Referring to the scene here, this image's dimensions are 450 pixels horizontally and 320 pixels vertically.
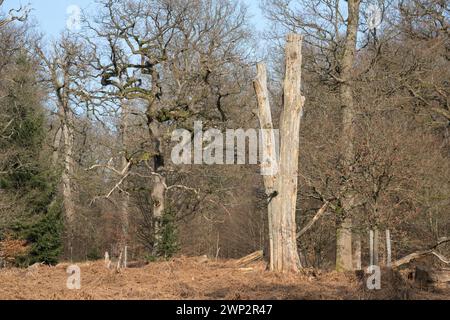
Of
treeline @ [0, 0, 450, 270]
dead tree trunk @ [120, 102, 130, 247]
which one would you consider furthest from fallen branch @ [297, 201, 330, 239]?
dead tree trunk @ [120, 102, 130, 247]

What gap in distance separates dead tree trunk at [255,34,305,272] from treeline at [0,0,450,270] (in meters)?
0.60

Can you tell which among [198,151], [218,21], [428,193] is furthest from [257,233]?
[428,193]

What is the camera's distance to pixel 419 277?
11750mm

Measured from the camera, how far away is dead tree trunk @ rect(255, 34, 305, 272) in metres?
13.3

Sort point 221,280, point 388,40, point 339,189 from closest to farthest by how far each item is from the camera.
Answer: point 221,280 → point 339,189 → point 388,40

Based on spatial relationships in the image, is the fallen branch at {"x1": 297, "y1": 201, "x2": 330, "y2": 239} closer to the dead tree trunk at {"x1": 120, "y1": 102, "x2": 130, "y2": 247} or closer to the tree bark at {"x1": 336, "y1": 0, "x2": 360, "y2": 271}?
the tree bark at {"x1": 336, "y1": 0, "x2": 360, "y2": 271}

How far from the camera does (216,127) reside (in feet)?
74.8

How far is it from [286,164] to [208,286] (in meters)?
3.26

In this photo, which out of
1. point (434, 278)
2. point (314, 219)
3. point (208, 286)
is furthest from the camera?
point (314, 219)

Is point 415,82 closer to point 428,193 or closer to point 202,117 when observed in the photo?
point 428,193

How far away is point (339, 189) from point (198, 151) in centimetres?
895

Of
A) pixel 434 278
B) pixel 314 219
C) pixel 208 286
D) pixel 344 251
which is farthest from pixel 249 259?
pixel 434 278

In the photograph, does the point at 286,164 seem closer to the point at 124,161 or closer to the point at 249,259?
the point at 249,259

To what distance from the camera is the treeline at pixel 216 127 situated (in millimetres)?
16562
